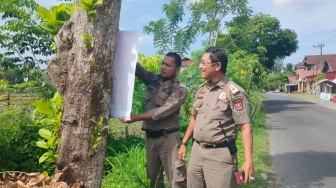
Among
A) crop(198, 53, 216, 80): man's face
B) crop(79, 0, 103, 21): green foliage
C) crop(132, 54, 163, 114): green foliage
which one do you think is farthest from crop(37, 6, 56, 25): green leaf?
crop(132, 54, 163, 114): green foliage

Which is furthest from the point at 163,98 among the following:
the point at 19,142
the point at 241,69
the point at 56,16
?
the point at 241,69

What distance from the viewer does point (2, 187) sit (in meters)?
1.75

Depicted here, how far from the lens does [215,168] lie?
2.95 metres

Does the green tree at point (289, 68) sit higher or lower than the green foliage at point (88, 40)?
higher

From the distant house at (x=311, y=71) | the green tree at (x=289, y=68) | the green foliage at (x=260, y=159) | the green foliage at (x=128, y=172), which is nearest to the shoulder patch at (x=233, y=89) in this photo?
the green foliage at (x=128, y=172)

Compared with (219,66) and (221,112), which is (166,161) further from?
(219,66)

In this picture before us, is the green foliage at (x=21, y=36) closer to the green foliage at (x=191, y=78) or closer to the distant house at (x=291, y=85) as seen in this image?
the green foliage at (x=191, y=78)

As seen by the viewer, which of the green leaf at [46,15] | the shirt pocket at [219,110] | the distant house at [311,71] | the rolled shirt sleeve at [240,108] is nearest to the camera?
the green leaf at [46,15]

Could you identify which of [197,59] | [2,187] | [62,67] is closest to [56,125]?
[62,67]

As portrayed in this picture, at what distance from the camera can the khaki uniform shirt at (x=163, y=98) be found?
3.41m

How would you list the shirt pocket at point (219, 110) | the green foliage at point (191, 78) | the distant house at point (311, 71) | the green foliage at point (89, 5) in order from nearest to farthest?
1. the green foliage at point (89, 5)
2. the shirt pocket at point (219, 110)
3. the green foliage at point (191, 78)
4. the distant house at point (311, 71)

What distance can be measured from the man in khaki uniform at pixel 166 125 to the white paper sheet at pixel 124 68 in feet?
3.37

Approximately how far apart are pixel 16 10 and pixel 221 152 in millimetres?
3064

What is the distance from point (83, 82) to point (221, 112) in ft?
4.20
